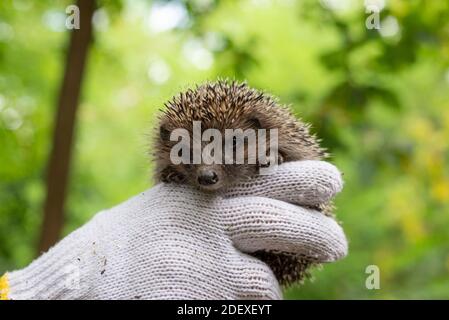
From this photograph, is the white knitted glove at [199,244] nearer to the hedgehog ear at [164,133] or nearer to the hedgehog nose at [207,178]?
the hedgehog nose at [207,178]

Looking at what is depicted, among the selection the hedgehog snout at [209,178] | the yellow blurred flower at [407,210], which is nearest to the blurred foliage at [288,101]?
the yellow blurred flower at [407,210]

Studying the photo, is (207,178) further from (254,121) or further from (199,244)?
(254,121)

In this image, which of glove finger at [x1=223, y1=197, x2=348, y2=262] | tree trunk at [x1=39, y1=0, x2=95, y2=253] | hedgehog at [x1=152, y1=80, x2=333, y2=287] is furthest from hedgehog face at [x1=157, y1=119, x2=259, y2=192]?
tree trunk at [x1=39, y1=0, x2=95, y2=253]

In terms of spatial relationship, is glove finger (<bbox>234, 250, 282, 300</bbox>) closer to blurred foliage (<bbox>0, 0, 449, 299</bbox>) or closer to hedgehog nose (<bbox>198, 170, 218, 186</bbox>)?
hedgehog nose (<bbox>198, 170, 218, 186</bbox>)

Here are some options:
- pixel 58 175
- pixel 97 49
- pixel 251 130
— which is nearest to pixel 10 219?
pixel 97 49
